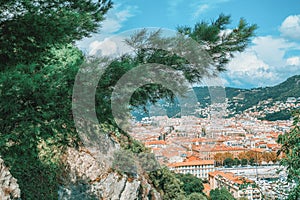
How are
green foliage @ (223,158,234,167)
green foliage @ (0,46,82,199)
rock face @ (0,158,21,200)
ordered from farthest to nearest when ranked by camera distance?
1. green foliage @ (223,158,234,167)
2. rock face @ (0,158,21,200)
3. green foliage @ (0,46,82,199)

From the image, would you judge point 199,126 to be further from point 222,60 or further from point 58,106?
point 58,106

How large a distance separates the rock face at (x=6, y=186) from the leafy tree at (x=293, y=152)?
2247 millimetres

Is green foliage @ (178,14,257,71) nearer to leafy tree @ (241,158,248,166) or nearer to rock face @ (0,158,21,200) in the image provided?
rock face @ (0,158,21,200)

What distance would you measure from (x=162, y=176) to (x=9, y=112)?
25.5ft

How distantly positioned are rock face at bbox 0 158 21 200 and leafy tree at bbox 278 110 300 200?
225 cm

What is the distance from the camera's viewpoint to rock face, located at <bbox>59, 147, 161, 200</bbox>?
16.1ft

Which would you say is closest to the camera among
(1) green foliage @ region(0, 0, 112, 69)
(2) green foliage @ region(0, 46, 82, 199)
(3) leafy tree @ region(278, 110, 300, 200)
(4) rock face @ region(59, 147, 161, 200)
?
(2) green foliage @ region(0, 46, 82, 199)

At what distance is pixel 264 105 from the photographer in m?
52.2

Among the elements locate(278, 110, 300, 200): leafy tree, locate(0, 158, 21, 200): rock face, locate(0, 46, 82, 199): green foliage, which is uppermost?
locate(0, 46, 82, 199): green foliage

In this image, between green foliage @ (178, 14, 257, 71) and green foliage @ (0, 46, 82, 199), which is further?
green foliage @ (178, 14, 257, 71)

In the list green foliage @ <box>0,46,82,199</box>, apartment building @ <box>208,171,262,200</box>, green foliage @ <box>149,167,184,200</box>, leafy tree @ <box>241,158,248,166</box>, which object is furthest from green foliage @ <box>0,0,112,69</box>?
leafy tree @ <box>241,158,248,166</box>

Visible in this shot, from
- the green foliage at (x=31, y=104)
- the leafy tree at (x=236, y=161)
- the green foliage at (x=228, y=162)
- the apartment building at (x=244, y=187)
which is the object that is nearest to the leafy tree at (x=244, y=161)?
the leafy tree at (x=236, y=161)

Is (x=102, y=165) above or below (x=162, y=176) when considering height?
above

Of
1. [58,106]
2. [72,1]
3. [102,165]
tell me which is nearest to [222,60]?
[72,1]
